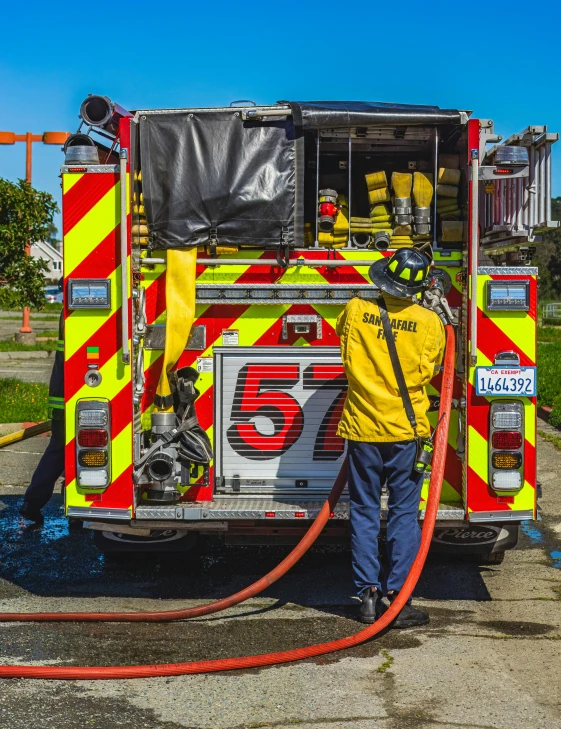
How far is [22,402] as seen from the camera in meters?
14.5

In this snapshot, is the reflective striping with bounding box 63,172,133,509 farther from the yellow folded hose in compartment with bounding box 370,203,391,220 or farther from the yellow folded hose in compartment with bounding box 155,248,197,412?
the yellow folded hose in compartment with bounding box 370,203,391,220

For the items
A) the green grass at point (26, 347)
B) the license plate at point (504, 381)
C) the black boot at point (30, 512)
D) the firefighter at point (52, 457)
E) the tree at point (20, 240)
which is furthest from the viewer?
the green grass at point (26, 347)

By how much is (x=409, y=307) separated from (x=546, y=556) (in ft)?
8.51

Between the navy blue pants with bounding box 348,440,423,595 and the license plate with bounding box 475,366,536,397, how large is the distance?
0.53m

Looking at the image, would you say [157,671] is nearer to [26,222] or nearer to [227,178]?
[227,178]

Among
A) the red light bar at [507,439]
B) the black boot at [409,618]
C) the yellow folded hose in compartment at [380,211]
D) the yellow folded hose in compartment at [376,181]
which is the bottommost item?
the black boot at [409,618]

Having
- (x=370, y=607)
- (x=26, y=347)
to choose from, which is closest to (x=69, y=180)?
(x=370, y=607)

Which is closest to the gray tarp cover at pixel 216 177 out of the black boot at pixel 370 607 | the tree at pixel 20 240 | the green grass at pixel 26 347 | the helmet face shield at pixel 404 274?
the helmet face shield at pixel 404 274

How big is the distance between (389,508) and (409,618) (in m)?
0.61

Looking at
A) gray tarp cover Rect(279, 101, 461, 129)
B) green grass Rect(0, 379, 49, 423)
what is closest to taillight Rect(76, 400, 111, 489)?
gray tarp cover Rect(279, 101, 461, 129)

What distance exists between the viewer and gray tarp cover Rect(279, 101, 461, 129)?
605cm

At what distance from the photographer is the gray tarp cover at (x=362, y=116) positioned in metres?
6.05

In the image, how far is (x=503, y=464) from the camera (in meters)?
5.95

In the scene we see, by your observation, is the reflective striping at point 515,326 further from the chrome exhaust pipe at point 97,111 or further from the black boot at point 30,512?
the black boot at point 30,512
